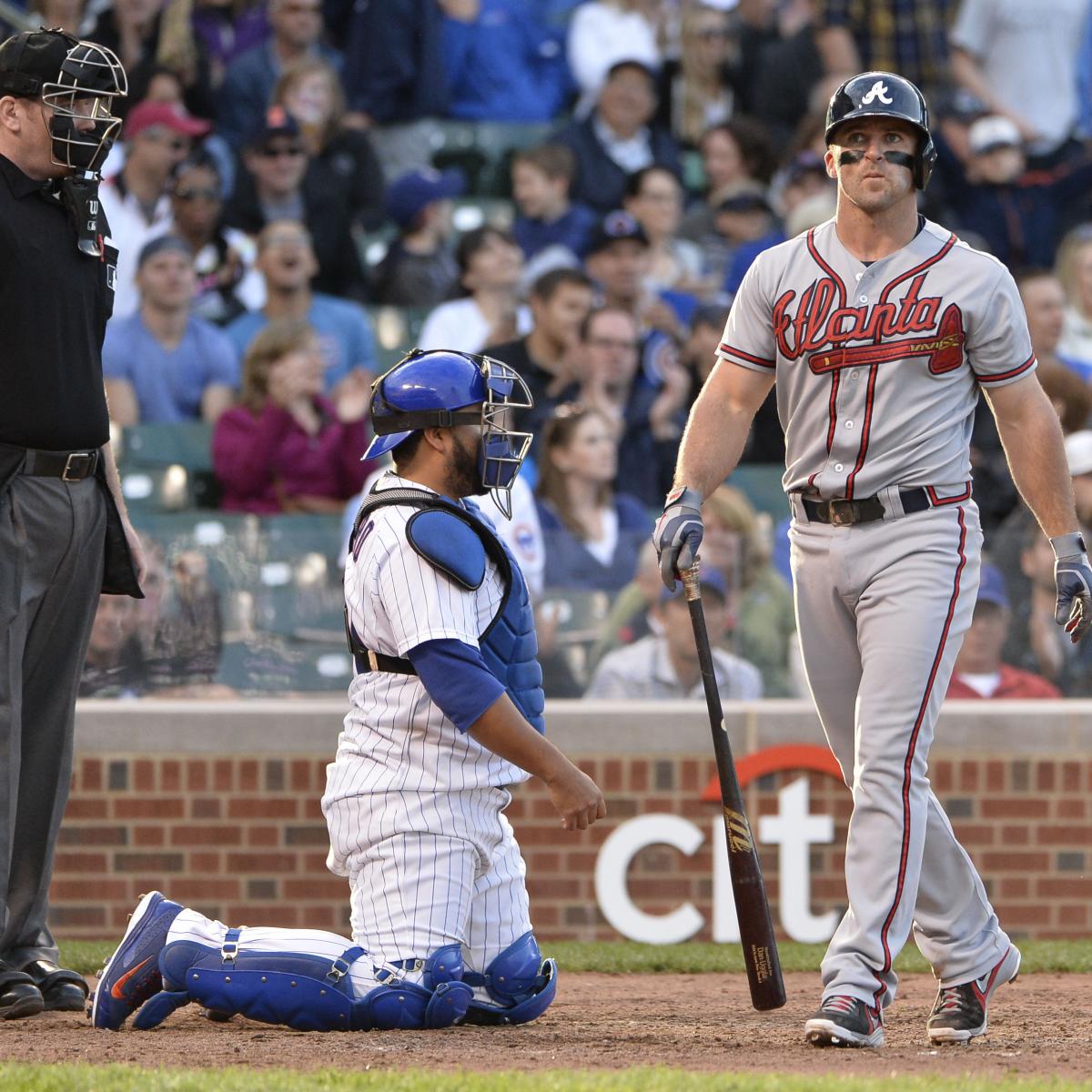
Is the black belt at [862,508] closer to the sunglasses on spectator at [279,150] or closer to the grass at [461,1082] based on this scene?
the grass at [461,1082]

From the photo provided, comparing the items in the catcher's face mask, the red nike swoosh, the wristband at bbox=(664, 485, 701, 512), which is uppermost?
the catcher's face mask

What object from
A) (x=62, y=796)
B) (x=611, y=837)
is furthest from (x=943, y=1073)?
(x=611, y=837)

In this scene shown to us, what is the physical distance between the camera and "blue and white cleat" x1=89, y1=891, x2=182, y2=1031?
4.48 metres

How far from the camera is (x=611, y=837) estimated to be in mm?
7254

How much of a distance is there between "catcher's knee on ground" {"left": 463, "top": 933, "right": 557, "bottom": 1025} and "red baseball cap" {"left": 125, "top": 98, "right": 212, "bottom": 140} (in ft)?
23.9

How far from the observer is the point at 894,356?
460cm

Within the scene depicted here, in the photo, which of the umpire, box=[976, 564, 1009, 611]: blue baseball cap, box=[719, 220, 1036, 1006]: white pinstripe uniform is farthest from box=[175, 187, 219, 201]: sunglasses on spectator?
box=[719, 220, 1036, 1006]: white pinstripe uniform

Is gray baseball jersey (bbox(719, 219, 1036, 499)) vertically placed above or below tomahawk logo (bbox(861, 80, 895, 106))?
below

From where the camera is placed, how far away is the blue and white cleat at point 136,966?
4.48 metres

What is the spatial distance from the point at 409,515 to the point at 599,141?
25.5 ft

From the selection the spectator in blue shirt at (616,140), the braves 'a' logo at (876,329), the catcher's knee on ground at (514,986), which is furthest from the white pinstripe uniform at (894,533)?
the spectator in blue shirt at (616,140)

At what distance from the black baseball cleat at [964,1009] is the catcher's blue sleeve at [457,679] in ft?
3.99

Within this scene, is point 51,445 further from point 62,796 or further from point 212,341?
point 212,341

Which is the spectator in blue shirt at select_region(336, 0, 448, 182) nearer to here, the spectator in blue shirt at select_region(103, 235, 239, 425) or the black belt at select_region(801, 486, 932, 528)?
the spectator in blue shirt at select_region(103, 235, 239, 425)
